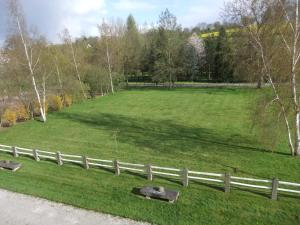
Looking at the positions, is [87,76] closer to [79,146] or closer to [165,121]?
[165,121]

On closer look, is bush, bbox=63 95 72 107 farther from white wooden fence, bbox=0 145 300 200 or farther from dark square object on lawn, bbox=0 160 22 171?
dark square object on lawn, bbox=0 160 22 171

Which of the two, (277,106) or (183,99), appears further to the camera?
(183,99)

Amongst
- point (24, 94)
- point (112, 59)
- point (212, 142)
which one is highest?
point (112, 59)

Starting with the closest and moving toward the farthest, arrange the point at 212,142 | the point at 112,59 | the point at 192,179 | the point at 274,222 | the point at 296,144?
the point at 274,222 < the point at 192,179 < the point at 296,144 < the point at 212,142 < the point at 112,59

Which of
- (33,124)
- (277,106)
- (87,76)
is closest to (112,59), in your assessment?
(87,76)

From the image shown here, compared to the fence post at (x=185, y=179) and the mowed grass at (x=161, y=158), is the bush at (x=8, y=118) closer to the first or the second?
the mowed grass at (x=161, y=158)

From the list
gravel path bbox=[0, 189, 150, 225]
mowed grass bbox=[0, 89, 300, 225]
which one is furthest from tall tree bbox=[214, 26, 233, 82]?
gravel path bbox=[0, 189, 150, 225]

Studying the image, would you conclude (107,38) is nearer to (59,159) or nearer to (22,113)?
(22,113)

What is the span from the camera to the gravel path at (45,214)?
35.4ft

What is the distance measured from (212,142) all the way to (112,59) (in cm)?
3085

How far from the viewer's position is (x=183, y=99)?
117 feet

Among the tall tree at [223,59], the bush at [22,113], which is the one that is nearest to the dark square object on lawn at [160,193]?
the bush at [22,113]

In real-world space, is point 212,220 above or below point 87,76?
below

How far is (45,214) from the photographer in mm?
11461
